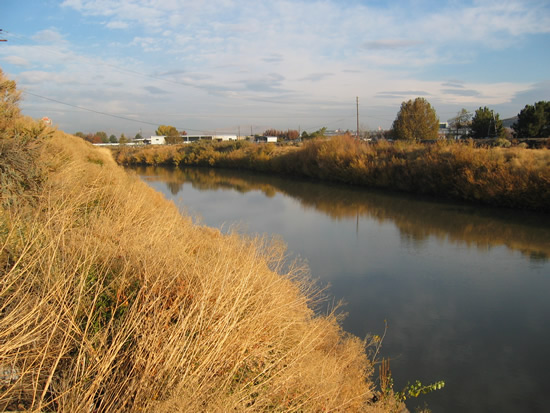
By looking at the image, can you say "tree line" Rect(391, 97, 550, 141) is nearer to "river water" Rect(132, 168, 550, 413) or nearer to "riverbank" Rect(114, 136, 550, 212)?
"riverbank" Rect(114, 136, 550, 212)

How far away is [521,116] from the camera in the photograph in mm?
30984

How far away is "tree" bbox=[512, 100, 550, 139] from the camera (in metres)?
29.8

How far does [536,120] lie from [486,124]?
677 centimetres

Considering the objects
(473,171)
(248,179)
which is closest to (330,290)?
Answer: (473,171)

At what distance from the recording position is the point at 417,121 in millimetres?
40844

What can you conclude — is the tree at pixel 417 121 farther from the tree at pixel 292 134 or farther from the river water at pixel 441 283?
the tree at pixel 292 134

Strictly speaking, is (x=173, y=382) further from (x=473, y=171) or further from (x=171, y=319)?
(x=473, y=171)

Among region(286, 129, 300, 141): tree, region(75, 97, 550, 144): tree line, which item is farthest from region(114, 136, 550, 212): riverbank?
region(286, 129, 300, 141): tree

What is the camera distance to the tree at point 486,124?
116ft

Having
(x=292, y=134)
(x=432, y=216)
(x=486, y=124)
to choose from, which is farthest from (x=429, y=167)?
(x=292, y=134)

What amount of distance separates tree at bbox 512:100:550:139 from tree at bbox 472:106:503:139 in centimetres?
433

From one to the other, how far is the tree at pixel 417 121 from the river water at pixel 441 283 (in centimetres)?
2215

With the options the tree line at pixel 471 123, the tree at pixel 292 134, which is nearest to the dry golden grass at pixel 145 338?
the tree line at pixel 471 123

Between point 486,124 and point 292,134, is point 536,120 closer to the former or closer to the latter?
point 486,124
